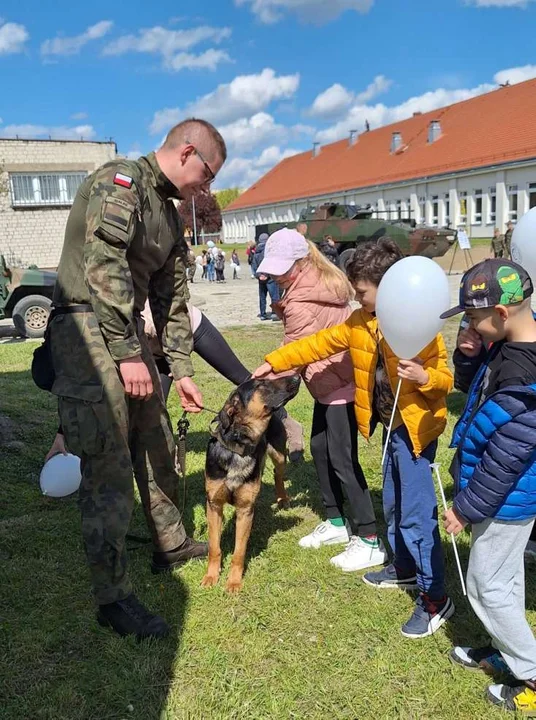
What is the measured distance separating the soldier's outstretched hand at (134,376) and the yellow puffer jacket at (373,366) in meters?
0.99

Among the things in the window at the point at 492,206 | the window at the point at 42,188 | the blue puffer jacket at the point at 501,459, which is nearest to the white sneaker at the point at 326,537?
the blue puffer jacket at the point at 501,459

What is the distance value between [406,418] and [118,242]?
151 centimetres

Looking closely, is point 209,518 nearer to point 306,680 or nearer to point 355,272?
point 306,680

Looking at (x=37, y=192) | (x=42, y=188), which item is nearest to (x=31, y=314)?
(x=37, y=192)

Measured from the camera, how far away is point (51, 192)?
2941 centimetres

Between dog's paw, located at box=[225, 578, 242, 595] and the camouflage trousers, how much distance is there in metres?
0.63

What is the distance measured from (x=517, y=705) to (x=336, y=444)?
1610 mm

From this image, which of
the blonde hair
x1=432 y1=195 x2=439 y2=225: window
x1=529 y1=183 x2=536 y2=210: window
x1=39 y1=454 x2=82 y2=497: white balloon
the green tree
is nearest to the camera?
the blonde hair

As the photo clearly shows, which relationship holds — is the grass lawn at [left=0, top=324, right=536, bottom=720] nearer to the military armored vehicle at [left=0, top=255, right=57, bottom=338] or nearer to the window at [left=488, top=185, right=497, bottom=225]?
the military armored vehicle at [left=0, top=255, right=57, bottom=338]

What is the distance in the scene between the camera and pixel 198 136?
9.21 feet

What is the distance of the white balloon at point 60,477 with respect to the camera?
418 cm

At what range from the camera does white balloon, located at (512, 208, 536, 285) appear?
3027 mm

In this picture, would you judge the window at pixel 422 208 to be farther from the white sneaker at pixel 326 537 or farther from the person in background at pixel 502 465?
the person in background at pixel 502 465

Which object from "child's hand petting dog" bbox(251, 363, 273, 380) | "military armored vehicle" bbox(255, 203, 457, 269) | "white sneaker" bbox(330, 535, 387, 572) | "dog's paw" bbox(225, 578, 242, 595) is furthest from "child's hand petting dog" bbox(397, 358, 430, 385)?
"military armored vehicle" bbox(255, 203, 457, 269)
